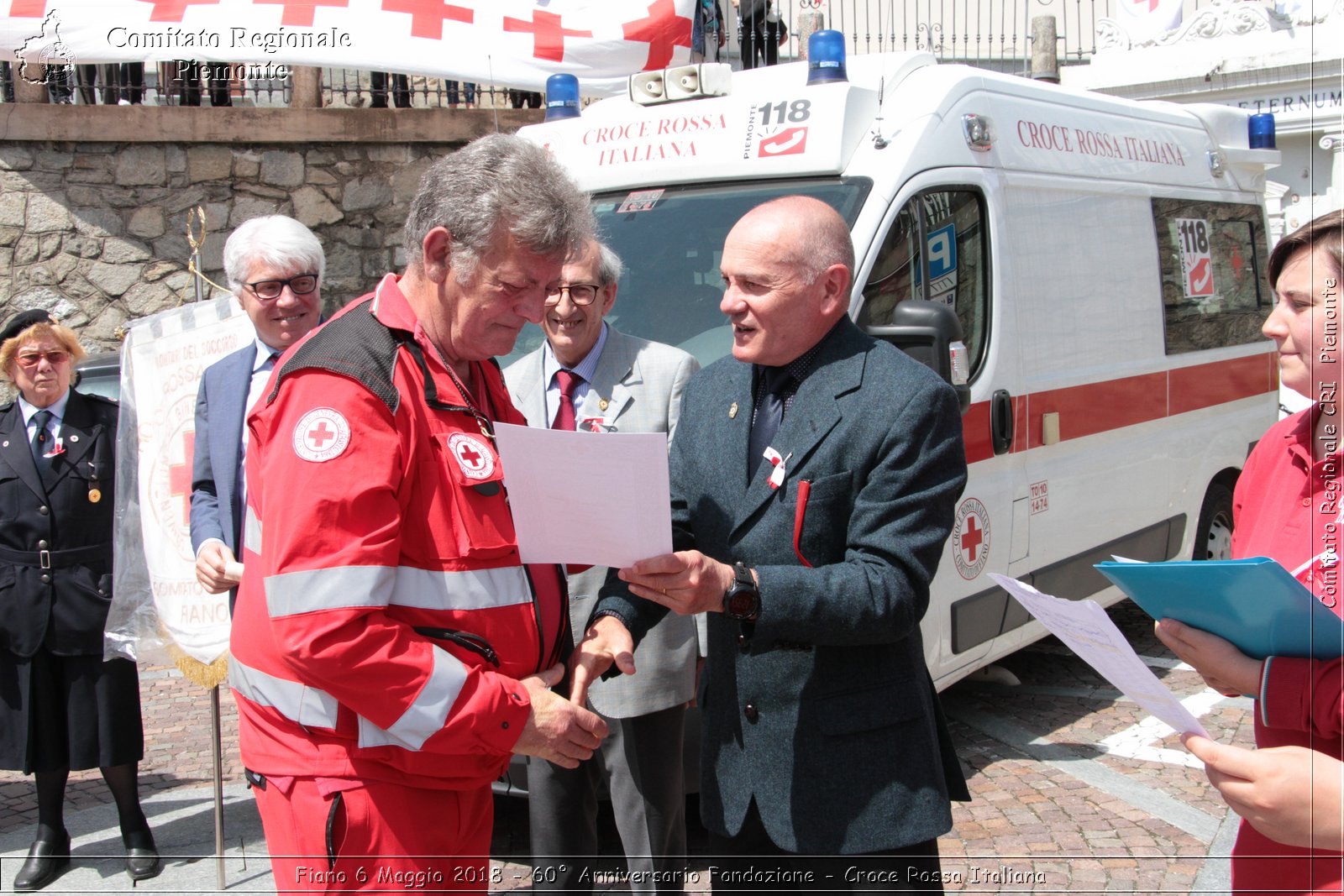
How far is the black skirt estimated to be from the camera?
471cm

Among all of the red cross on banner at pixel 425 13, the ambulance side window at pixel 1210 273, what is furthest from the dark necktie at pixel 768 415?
the ambulance side window at pixel 1210 273

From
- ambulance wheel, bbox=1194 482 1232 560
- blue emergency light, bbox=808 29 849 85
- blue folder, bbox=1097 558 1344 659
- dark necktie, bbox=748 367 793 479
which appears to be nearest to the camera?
blue folder, bbox=1097 558 1344 659

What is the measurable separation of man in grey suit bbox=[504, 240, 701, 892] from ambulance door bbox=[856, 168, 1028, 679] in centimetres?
119

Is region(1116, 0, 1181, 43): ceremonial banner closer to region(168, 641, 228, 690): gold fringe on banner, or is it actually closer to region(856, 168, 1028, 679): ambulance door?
region(856, 168, 1028, 679): ambulance door

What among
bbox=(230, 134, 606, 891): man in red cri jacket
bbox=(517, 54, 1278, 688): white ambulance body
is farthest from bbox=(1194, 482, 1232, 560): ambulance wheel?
bbox=(230, 134, 606, 891): man in red cri jacket

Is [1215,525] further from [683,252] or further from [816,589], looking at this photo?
[816,589]

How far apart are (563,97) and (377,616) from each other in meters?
3.97

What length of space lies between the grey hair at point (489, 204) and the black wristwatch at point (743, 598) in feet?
2.35

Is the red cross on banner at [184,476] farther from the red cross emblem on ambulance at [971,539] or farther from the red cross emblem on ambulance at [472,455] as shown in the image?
the red cross emblem on ambulance at [971,539]

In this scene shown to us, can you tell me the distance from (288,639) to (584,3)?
187 inches

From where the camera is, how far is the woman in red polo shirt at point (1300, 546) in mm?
1919

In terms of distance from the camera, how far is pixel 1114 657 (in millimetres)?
1938

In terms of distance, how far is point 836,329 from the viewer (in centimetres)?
271

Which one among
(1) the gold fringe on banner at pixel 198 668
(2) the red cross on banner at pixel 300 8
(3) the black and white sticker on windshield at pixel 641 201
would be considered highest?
(2) the red cross on banner at pixel 300 8
